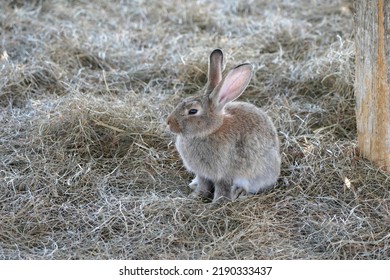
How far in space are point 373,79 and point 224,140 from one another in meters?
0.95

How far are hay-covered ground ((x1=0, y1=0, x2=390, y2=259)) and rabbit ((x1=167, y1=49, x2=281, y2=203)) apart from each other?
142 millimetres

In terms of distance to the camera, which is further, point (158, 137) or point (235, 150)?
point (158, 137)

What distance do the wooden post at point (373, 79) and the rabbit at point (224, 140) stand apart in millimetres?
571

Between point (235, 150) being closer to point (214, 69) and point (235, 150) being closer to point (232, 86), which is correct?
point (232, 86)

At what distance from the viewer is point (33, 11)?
23.1 ft

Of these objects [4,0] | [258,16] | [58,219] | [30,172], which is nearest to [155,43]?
[258,16]

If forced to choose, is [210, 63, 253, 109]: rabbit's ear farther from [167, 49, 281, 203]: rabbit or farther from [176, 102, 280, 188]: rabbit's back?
[176, 102, 280, 188]: rabbit's back

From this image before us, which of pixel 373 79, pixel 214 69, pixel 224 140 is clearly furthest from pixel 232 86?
pixel 373 79

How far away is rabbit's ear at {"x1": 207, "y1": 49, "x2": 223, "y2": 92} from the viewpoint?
428cm

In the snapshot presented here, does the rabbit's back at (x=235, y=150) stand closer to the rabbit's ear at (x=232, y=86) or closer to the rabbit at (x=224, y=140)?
the rabbit at (x=224, y=140)

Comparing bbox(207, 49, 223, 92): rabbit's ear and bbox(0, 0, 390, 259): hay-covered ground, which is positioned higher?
→ bbox(207, 49, 223, 92): rabbit's ear

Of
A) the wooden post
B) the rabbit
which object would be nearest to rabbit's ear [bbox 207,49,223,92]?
the rabbit

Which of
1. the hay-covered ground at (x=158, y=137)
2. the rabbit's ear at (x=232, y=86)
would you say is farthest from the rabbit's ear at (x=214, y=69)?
the hay-covered ground at (x=158, y=137)

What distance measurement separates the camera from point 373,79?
4.26 meters
